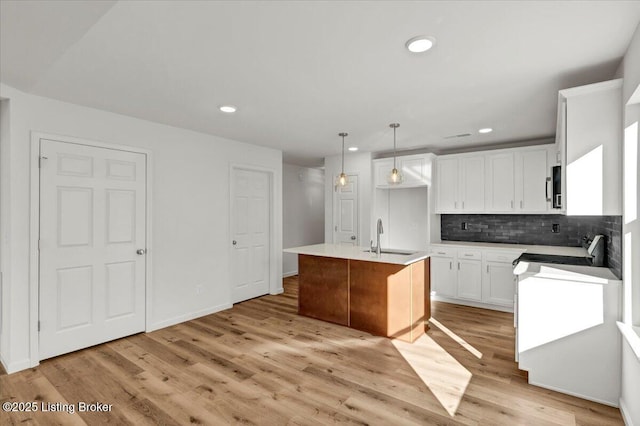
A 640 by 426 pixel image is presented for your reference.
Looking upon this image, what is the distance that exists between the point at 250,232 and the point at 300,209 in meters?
2.15

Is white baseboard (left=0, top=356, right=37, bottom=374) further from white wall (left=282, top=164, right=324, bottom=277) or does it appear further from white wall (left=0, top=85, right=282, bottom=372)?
white wall (left=282, top=164, right=324, bottom=277)

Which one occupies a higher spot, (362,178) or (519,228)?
(362,178)

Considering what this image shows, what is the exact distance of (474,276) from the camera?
456cm

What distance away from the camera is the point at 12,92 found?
9.05ft

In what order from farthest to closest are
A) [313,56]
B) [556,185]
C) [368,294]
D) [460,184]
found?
[460,184], [368,294], [556,185], [313,56]

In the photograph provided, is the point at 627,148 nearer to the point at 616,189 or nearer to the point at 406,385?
the point at 616,189

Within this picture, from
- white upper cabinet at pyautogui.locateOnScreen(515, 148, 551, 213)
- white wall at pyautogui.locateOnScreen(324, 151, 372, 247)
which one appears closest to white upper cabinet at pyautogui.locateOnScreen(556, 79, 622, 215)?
white upper cabinet at pyautogui.locateOnScreen(515, 148, 551, 213)

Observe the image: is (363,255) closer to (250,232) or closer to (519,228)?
(250,232)

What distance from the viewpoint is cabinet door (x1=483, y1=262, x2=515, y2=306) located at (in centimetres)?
431

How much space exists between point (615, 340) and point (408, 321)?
1.65m

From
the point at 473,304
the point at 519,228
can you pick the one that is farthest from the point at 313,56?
the point at 519,228

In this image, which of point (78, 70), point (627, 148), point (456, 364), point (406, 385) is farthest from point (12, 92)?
point (627, 148)

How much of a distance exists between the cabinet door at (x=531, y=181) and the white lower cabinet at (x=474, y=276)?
72cm

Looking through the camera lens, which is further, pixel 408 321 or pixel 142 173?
pixel 142 173
